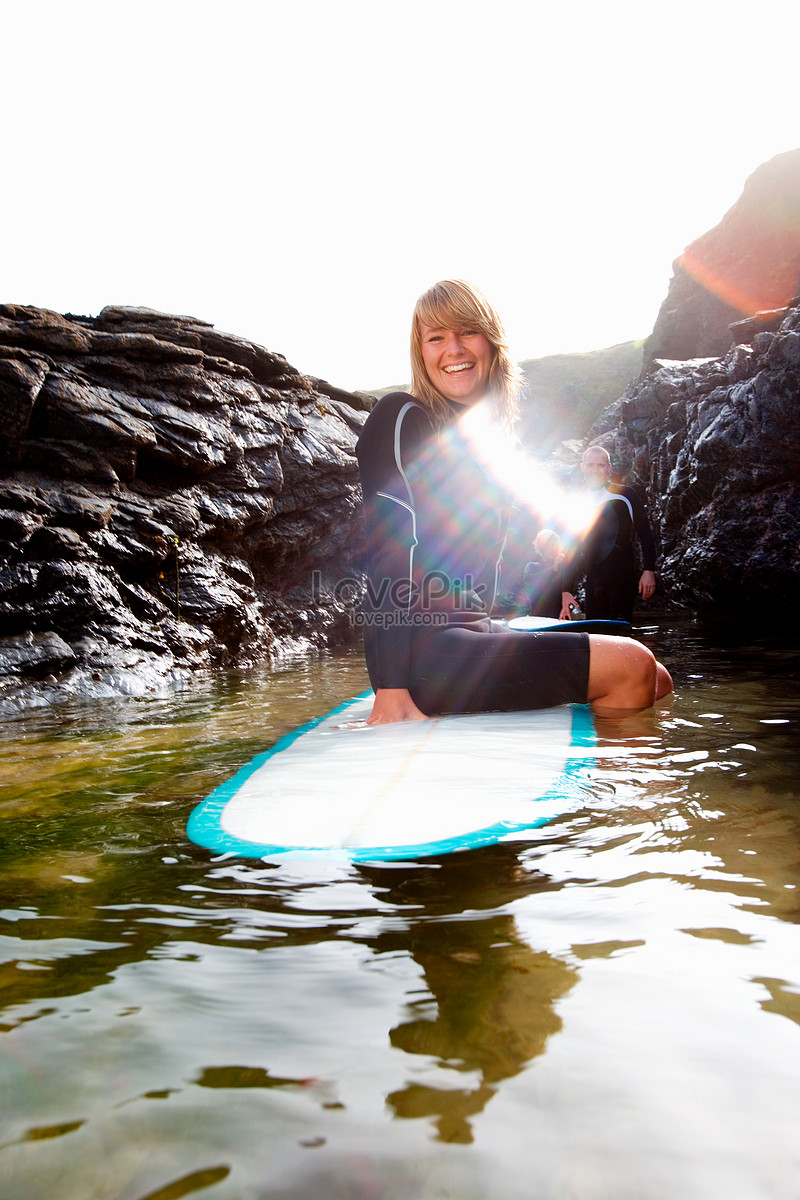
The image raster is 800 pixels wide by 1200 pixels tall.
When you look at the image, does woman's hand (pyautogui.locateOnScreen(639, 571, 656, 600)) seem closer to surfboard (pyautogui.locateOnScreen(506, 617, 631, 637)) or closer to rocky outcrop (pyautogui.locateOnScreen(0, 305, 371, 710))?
surfboard (pyautogui.locateOnScreen(506, 617, 631, 637))

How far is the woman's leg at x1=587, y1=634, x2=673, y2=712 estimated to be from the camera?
304cm

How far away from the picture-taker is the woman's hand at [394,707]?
2.95 m

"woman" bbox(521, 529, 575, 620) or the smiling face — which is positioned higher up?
the smiling face

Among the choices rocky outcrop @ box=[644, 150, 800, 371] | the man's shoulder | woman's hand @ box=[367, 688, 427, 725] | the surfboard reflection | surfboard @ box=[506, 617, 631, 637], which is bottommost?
the surfboard reflection

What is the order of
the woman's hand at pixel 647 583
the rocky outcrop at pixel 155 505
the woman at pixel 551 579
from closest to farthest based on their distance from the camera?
the rocky outcrop at pixel 155 505, the woman's hand at pixel 647 583, the woman at pixel 551 579

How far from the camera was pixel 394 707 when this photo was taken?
296 centimetres

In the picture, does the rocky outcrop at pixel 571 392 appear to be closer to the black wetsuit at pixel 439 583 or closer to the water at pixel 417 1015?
the black wetsuit at pixel 439 583

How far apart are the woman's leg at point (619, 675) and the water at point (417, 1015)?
978mm

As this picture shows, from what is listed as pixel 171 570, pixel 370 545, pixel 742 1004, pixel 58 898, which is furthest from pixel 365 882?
pixel 171 570

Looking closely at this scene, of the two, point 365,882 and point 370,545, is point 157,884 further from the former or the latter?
point 370,545

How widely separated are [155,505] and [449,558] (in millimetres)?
4745

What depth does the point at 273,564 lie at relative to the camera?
8992mm

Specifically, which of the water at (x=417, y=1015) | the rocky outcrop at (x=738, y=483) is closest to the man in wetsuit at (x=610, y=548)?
the rocky outcrop at (x=738, y=483)

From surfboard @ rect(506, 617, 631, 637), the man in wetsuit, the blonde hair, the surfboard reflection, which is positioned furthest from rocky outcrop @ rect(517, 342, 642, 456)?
the surfboard reflection
